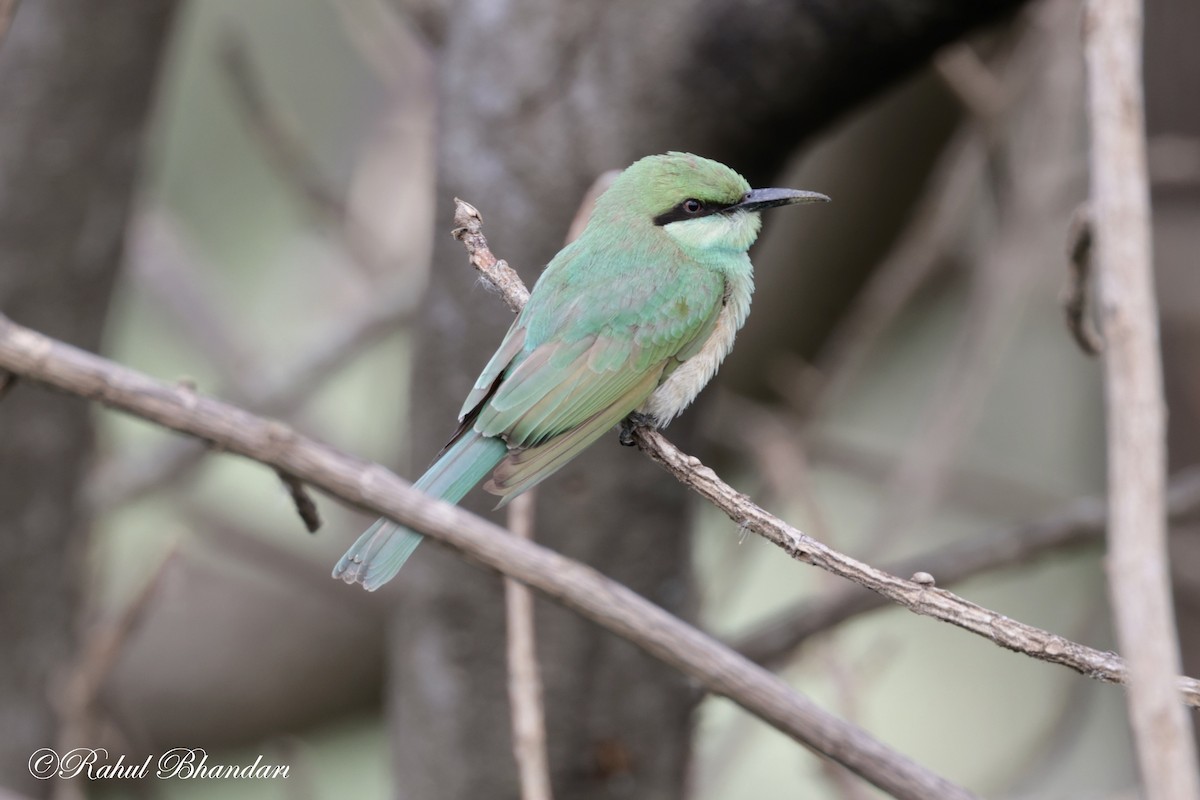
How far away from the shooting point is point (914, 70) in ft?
7.36

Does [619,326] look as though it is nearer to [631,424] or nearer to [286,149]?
[631,424]

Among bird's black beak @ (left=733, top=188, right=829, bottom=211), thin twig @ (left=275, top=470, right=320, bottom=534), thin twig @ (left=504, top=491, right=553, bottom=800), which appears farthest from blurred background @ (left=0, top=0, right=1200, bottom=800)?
thin twig @ (left=275, top=470, right=320, bottom=534)

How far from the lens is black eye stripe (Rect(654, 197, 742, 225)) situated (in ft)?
6.05

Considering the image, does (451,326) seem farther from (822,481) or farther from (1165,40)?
(822,481)

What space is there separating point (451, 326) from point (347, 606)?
2055mm

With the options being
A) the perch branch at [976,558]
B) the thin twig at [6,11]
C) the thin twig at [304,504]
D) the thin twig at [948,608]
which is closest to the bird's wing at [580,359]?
the thin twig at [304,504]

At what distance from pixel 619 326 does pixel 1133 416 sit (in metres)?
1.06

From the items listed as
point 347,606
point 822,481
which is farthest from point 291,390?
point 822,481

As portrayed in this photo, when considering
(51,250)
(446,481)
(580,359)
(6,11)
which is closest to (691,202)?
(580,359)

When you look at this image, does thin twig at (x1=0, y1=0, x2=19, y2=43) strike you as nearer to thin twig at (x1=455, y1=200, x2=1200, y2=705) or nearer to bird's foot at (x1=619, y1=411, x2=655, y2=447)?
bird's foot at (x1=619, y1=411, x2=655, y2=447)

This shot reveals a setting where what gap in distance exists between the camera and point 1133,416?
0.94m

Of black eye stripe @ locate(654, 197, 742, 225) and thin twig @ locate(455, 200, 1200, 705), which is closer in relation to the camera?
thin twig @ locate(455, 200, 1200, 705)

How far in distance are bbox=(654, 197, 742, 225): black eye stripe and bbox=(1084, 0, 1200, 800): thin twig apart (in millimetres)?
705

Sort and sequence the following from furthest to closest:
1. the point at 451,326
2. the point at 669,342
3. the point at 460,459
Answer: the point at 451,326 → the point at 669,342 → the point at 460,459
